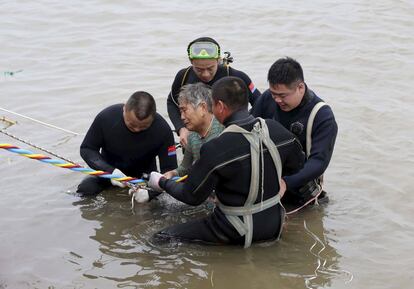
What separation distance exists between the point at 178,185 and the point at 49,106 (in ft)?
14.8

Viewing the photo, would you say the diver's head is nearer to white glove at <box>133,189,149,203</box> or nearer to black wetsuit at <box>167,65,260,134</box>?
black wetsuit at <box>167,65,260,134</box>

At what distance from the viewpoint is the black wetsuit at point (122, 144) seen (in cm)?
576

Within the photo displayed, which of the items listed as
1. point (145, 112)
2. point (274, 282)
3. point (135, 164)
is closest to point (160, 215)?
point (135, 164)

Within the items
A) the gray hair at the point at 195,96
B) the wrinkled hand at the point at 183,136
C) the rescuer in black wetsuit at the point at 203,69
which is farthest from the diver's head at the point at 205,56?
the gray hair at the point at 195,96

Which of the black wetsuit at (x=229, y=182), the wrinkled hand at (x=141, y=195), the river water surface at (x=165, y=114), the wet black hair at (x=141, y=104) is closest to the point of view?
the black wetsuit at (x=229, y=182)

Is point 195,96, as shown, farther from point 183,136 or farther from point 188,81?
point 188,81

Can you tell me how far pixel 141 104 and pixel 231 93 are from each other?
1120 millimetres

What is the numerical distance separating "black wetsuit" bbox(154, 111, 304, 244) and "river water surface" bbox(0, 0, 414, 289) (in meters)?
0.19

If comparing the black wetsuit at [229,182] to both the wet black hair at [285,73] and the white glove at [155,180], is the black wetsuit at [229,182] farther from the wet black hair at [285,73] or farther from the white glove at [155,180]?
the wet black hair at [285,73]

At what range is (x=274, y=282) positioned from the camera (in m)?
4.76

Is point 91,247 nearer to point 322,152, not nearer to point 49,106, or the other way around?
point 322,152

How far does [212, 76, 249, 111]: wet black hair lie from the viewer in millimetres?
4480

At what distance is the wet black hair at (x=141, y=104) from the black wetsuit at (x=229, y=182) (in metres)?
0.72

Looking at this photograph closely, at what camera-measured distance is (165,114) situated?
8633mm
